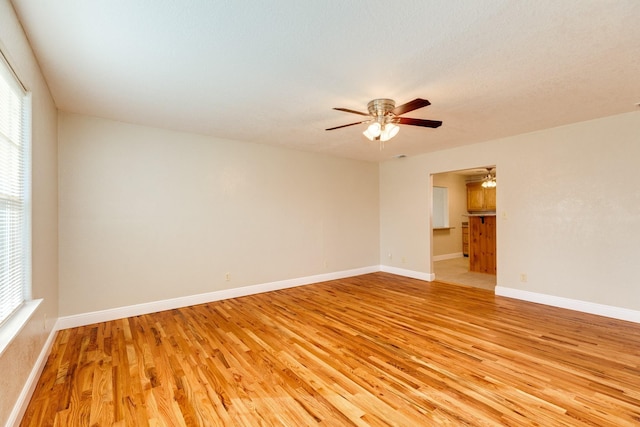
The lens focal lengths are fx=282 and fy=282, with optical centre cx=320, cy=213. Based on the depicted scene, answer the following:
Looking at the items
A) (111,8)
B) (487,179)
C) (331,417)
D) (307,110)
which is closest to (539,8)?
(307,110)

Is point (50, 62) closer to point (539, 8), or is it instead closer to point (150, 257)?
point (150, 257)

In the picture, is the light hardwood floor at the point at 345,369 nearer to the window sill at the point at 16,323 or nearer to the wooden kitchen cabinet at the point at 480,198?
the window sill at the point at 16,323

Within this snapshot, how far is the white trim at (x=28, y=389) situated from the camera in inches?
66.3

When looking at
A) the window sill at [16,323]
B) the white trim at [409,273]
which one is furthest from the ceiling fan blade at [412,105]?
the white trim at [409,273]

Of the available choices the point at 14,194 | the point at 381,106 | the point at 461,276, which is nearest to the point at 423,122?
the point at 381,106

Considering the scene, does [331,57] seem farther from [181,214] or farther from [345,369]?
[181,214]

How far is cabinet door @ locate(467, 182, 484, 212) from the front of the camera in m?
7.93

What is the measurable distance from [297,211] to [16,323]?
377cm

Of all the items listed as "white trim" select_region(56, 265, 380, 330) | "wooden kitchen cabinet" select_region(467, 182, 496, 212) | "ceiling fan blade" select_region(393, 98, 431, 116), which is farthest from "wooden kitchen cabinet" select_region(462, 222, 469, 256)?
"ceiling fan blade" select_region(393, 98, 431, 116)

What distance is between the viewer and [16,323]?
1771 mm

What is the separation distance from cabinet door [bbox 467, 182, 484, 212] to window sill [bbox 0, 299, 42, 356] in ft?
29.1

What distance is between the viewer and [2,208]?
5.67 ft

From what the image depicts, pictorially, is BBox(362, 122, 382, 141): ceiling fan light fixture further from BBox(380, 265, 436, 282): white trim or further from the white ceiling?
BBox(380, 265, 436, 282): white trim

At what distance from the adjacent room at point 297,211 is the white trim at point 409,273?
0.69 feet
